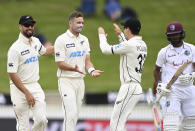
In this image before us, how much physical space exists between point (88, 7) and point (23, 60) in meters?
17.6

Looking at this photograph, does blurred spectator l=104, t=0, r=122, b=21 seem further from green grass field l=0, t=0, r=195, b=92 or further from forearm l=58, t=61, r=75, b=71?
forearm l=58, t=61, r=75, b=71

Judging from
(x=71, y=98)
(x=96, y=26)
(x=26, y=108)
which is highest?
(x=96, y=26)

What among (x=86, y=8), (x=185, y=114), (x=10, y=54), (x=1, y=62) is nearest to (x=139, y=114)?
(x=185, y=114)

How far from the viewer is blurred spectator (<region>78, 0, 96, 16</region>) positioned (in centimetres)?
2638

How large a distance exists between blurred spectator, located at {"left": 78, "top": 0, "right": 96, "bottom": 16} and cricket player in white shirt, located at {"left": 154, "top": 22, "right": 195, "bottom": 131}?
16.8 m

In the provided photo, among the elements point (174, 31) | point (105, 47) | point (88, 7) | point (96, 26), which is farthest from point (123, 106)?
point (88, 7)

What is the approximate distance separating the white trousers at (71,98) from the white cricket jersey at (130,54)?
2.86ft

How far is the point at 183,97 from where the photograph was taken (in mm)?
9633

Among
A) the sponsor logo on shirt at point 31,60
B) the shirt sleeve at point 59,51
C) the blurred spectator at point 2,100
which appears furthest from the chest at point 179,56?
the blurred spectator at point 2,100

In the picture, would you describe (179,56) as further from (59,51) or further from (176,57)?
(59,51)

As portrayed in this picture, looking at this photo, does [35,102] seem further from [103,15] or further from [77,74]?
[103,15]

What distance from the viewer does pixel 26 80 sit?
371 inches

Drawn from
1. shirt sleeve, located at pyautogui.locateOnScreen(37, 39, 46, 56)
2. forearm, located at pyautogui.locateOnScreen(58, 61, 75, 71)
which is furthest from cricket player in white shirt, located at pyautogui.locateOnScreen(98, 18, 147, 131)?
shirt sleeve, located at pyautogui.locateOnScreen(37, 39, 46, 56)

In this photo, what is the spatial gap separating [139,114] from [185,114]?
207 inches
